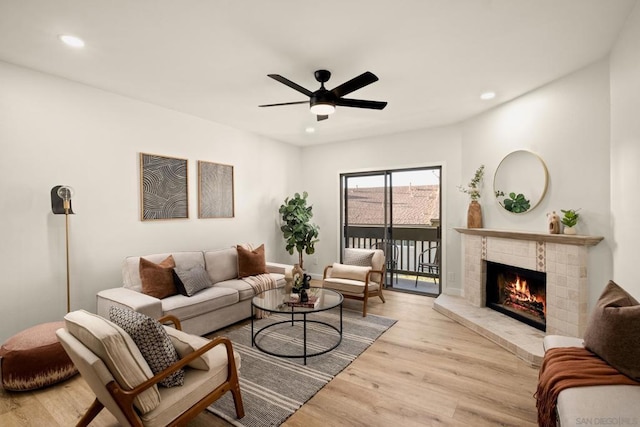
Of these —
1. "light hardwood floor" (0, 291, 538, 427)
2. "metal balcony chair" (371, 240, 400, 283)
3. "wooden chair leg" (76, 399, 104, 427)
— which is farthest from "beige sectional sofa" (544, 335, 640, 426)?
"metal balcony chair" (371, 240, 400, 283)

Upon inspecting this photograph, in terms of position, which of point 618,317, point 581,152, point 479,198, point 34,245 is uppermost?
point 581,152

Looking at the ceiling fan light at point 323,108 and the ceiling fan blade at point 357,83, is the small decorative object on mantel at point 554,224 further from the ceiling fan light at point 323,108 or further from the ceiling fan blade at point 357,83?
the ceiling fan light at point 323,108

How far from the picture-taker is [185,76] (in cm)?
311

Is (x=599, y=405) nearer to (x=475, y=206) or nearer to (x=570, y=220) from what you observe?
(x=570, y=220)

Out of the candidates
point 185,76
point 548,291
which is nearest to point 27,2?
point 185,76

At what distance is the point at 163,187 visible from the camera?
3.99 meters

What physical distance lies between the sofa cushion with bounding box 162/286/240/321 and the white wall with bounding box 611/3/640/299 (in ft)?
12.0

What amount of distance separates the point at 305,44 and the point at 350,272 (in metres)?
2.98

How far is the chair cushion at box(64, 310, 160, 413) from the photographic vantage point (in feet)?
4.92

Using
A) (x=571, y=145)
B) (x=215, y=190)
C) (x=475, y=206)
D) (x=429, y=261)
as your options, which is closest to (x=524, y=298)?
(x=475, y=206)

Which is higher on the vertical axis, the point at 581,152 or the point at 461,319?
the point at 581,152

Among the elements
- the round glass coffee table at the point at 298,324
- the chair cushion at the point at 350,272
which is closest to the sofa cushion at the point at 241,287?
the round glass coffee table at the point at 298,324

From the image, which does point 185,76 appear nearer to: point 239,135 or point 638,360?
point 239,135

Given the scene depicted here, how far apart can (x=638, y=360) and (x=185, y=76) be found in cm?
408
